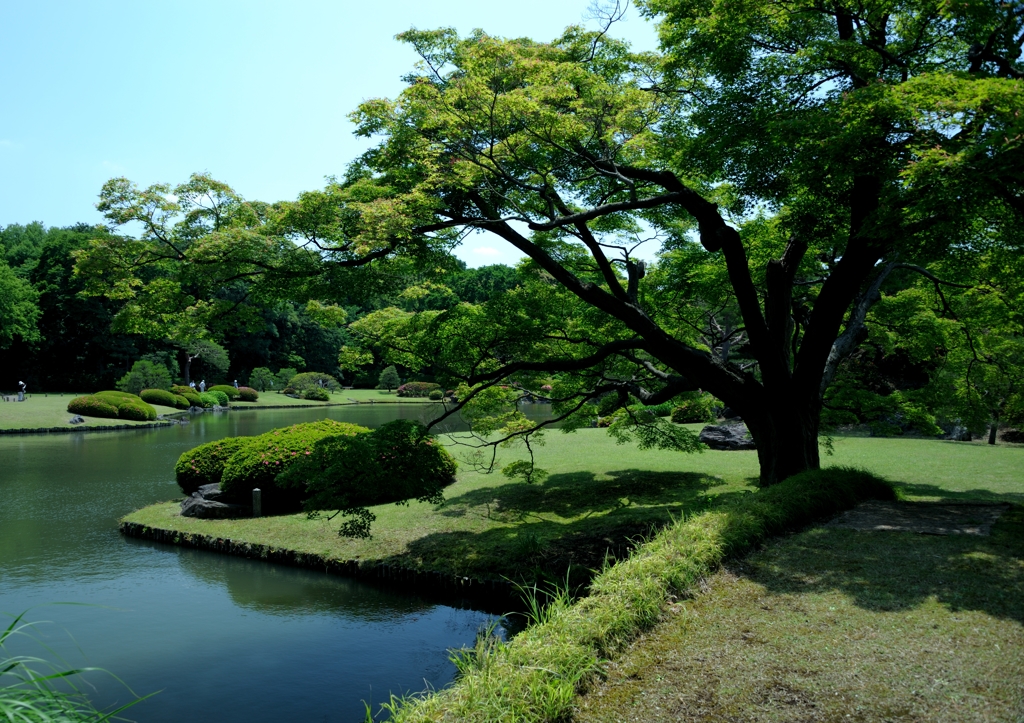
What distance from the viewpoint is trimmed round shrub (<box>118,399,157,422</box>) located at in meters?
30.2

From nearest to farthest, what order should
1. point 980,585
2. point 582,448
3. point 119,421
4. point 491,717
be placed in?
1. point 491,717
2. point 980,585
3. point 582,448
4. point 119,421

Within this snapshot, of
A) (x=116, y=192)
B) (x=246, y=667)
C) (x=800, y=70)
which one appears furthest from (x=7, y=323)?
(x=800, y=70)

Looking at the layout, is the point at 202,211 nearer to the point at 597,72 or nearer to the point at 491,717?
the point at 597,72

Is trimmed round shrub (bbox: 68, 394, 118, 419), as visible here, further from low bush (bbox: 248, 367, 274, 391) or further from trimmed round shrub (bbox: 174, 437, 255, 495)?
low bush (bbox: 248, 367, 274, 391)

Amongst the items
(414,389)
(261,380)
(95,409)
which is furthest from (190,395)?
(414,389)

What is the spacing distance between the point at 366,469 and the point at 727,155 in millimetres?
5521

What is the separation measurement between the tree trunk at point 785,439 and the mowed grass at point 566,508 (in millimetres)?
1143

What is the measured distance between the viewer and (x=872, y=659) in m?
3.70

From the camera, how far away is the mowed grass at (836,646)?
3262 millimetres

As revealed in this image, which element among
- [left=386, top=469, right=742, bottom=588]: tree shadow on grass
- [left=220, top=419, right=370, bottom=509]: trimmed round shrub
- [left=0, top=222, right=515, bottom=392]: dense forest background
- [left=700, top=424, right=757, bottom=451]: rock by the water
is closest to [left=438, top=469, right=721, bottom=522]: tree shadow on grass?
[left=386, top=469, right=742, bottom=588]: tree shadow on grass

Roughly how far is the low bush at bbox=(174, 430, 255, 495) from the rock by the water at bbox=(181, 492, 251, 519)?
87 centimetres

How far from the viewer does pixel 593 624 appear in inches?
159

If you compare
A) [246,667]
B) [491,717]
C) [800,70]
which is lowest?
[246,667]

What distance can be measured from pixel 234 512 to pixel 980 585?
10803mm
